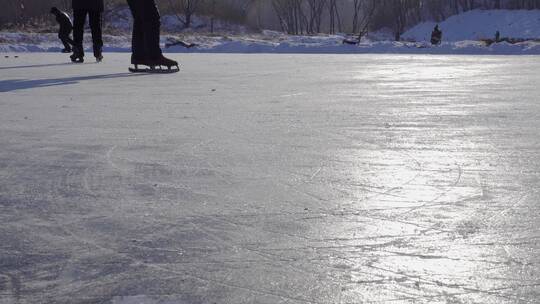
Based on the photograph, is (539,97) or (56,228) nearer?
(56,228)

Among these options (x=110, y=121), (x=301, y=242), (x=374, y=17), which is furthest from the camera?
(x=374, y=17)

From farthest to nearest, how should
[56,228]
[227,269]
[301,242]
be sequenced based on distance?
[56,228] < [301,242] < [227,269]

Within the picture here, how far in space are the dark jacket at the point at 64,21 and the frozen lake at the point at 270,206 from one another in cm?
954

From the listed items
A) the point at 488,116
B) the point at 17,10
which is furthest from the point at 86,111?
the point at 17,10

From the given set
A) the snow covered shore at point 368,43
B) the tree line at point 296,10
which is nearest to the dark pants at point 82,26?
the snow covered shore at point 368,43

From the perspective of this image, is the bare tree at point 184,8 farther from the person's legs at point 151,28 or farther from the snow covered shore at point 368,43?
the person's legs at point 151,28

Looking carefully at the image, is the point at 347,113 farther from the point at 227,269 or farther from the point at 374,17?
the point at 374,17

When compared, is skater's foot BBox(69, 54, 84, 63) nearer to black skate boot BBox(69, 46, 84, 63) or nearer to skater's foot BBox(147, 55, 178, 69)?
black skate boot BBox(69, 46, 84, 63)

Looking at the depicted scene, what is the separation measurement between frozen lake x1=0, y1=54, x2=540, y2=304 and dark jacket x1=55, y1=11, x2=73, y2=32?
9.54 metres

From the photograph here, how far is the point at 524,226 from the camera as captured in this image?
1904mm

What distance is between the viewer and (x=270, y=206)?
7.02 ft

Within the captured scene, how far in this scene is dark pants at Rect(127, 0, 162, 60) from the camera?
871 centimetres

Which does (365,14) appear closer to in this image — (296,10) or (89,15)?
(296,10)

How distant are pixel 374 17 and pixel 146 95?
5148 centimetres
